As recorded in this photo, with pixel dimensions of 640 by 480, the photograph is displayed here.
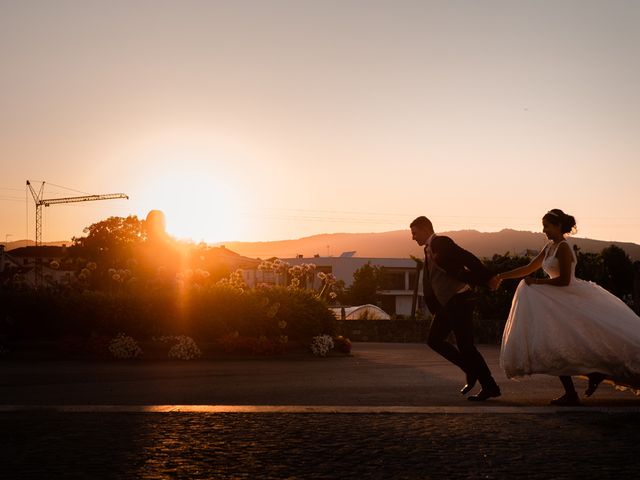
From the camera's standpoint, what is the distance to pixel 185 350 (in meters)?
17.7

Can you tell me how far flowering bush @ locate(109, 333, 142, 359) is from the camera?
17.6m

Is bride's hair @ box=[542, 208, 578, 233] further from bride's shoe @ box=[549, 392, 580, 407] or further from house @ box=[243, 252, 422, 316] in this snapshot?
house @ box=[243, 252, 422, 316]

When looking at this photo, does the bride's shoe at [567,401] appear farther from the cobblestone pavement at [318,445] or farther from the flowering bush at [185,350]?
the flowering bush at [185,350]

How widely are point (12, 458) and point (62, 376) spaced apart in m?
8.33

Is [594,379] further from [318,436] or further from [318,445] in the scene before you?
[318,445]

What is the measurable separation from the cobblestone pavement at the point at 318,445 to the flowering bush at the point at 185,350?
32.2 feet

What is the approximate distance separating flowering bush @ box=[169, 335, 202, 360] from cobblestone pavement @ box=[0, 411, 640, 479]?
32.2 ft

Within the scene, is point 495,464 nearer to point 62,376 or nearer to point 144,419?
point 144,419

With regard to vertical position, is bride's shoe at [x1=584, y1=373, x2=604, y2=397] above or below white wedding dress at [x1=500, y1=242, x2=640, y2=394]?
below

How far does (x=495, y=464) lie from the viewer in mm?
5555

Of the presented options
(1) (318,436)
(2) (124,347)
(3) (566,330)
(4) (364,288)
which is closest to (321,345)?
(2) (124,347)

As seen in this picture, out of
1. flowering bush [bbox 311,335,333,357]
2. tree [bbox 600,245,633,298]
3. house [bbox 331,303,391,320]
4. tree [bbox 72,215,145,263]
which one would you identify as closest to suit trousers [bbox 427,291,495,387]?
flowering bush [bbox 311,335,333,357]

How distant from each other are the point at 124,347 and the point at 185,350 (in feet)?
3.97

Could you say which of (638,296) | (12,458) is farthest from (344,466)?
(638,296)
